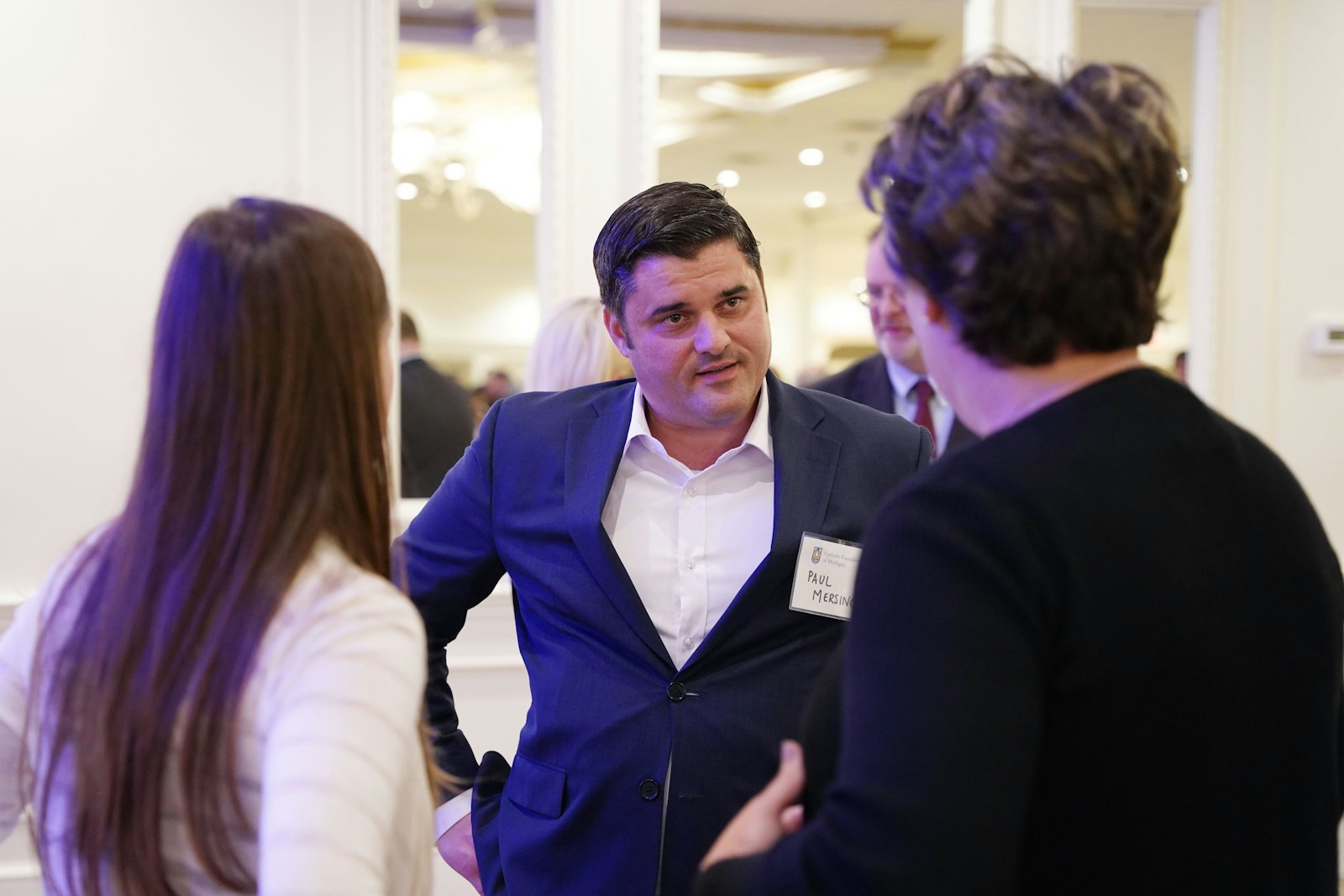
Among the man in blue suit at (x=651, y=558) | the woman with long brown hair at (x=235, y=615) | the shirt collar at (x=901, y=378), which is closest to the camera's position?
the woman with long brown hair at (x=235, y=615)

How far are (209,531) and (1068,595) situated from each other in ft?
2.13

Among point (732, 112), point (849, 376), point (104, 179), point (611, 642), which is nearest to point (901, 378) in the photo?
point (849, 376)

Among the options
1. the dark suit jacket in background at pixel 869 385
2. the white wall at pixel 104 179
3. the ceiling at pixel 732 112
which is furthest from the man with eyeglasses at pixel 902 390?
the white wall at pixel 104 179

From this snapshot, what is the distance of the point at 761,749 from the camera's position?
156 centimetres

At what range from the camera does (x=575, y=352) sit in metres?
2.70

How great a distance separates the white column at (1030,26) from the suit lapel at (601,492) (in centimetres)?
259

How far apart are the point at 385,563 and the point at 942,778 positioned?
1.64 feet

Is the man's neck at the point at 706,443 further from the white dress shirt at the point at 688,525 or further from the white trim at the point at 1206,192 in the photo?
the white trim at the point at 1206,192

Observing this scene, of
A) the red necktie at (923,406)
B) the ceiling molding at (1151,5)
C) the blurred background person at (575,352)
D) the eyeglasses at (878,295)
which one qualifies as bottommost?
the red necktie at (923,406)

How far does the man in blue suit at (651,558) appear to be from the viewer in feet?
5.11

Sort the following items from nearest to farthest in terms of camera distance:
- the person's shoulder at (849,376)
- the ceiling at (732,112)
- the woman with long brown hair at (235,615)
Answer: the woman with long brown hair at (235,615)
the person's shoulder at (849,376)
the ceiling at (732,112)

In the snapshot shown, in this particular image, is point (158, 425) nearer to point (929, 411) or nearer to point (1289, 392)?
point (929, 411)

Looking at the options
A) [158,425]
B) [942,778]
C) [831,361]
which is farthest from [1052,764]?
[831,361]

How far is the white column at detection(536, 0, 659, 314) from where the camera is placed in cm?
354
